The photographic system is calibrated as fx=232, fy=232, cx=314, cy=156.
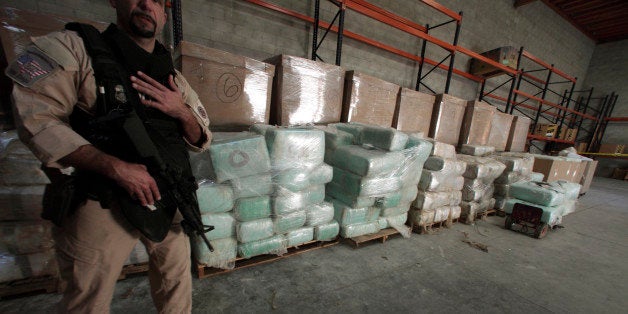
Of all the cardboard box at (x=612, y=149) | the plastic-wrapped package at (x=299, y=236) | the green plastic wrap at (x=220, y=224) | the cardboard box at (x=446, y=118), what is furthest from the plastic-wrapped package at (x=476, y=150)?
the cardboard box at (x=612, y=149)

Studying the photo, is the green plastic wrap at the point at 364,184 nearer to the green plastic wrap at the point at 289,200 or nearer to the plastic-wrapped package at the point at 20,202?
the green plastic wrap at the point at 289,200

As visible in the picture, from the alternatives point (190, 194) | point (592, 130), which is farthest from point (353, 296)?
point (592, 130)

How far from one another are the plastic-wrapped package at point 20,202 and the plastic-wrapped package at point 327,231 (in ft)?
6.71

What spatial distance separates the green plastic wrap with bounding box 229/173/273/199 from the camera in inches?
74.1

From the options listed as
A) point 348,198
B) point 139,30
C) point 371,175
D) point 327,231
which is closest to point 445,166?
point 371,175

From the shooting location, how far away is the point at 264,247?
2074 mm

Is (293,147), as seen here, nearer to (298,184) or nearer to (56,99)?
(298,184)

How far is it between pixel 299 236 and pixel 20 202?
194cm

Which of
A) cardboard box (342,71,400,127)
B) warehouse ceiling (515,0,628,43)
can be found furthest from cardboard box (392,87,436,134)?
warehouse ceiling (515,0,628,43)

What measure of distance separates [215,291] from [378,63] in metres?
4.91

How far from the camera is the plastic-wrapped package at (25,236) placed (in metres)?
1.45

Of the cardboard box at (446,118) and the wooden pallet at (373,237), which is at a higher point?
the cardboard box at (446,118)

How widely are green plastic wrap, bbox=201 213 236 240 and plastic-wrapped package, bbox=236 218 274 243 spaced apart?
2.8 inches

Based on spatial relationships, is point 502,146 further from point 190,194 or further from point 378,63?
point 190,194
